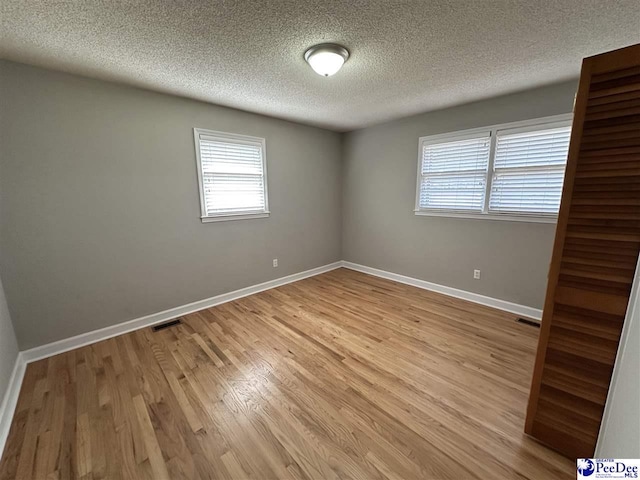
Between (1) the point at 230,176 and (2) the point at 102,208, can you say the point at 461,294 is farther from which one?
(2) the point at 102,208

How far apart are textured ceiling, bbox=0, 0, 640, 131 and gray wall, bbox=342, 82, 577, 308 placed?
397 mm

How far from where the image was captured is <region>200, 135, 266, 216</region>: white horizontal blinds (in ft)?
10.1

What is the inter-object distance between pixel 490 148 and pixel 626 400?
2.77 meters

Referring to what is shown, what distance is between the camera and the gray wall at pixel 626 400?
88 centimetres

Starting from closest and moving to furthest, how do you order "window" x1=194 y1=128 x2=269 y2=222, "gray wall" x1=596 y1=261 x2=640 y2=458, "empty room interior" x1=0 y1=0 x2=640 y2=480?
1. "gray wall" x1=596 y1=261 x2=640 y2=458
2. "empty room interior" x1=0 y1=0 x2=640 y2=480
3. "window" x1=194 y1=128 x2=269 y2=222

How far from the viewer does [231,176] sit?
3273 mm

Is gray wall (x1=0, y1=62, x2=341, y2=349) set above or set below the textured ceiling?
below

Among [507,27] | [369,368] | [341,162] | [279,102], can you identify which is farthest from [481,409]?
[341,162]

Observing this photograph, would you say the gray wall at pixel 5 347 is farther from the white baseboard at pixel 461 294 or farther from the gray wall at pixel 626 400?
the white baseboard at pixel 461 294

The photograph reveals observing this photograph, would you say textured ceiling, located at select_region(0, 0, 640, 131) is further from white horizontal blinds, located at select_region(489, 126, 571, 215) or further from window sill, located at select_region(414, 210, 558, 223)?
window sill, located at select_region(414, 210, 558, 223)

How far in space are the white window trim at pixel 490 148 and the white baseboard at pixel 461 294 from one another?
1.01 metres

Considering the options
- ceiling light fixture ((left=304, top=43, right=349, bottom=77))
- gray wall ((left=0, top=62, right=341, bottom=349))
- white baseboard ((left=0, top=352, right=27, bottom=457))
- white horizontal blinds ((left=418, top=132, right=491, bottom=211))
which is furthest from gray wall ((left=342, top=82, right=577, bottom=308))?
white baseboard ((left=0, top=352, right=27, bottom=457))

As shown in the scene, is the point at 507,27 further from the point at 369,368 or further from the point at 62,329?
the point at 62,329

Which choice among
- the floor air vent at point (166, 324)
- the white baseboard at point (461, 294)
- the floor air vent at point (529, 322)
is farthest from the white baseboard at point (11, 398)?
the floor air vent at point (529, 322)
